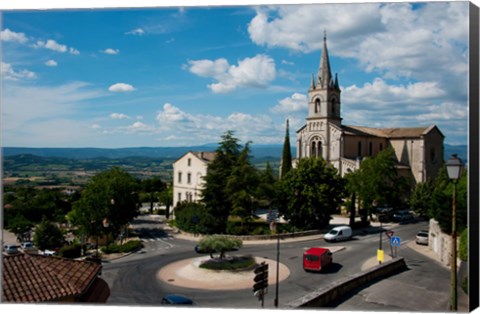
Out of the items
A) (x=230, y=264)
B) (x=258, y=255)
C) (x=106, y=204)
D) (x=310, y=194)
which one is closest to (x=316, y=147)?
(x=310, y=194)

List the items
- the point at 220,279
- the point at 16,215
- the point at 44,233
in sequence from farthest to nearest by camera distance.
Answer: the point at 16,215 → the point at 44,233 → the point at 220,279

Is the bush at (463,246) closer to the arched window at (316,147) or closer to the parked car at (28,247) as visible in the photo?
the parked car at (28,247)

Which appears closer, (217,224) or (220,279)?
(220,279)

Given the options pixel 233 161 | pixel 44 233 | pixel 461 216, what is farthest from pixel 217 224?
pixel 461 216

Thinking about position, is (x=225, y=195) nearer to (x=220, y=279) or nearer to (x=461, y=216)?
(x=220, y=279)

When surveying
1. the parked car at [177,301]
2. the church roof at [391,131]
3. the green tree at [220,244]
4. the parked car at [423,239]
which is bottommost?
the parked car at [177,301]

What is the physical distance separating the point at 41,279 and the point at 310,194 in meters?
22.9

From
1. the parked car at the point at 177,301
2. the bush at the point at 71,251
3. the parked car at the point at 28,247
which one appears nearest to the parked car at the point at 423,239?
the parked car at the point at 177,301

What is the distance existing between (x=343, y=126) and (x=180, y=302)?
1547 inches

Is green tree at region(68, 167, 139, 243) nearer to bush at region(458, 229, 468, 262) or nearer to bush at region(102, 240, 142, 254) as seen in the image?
bush at region(102, 240, 142, 254)

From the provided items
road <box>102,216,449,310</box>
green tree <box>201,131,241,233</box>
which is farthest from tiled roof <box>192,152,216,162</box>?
road <box>102,216,449,310</box>

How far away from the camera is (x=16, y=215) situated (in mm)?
40562

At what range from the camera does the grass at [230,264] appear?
22469 millimetres

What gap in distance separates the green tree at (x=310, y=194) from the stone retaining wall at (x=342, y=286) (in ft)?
44.9
